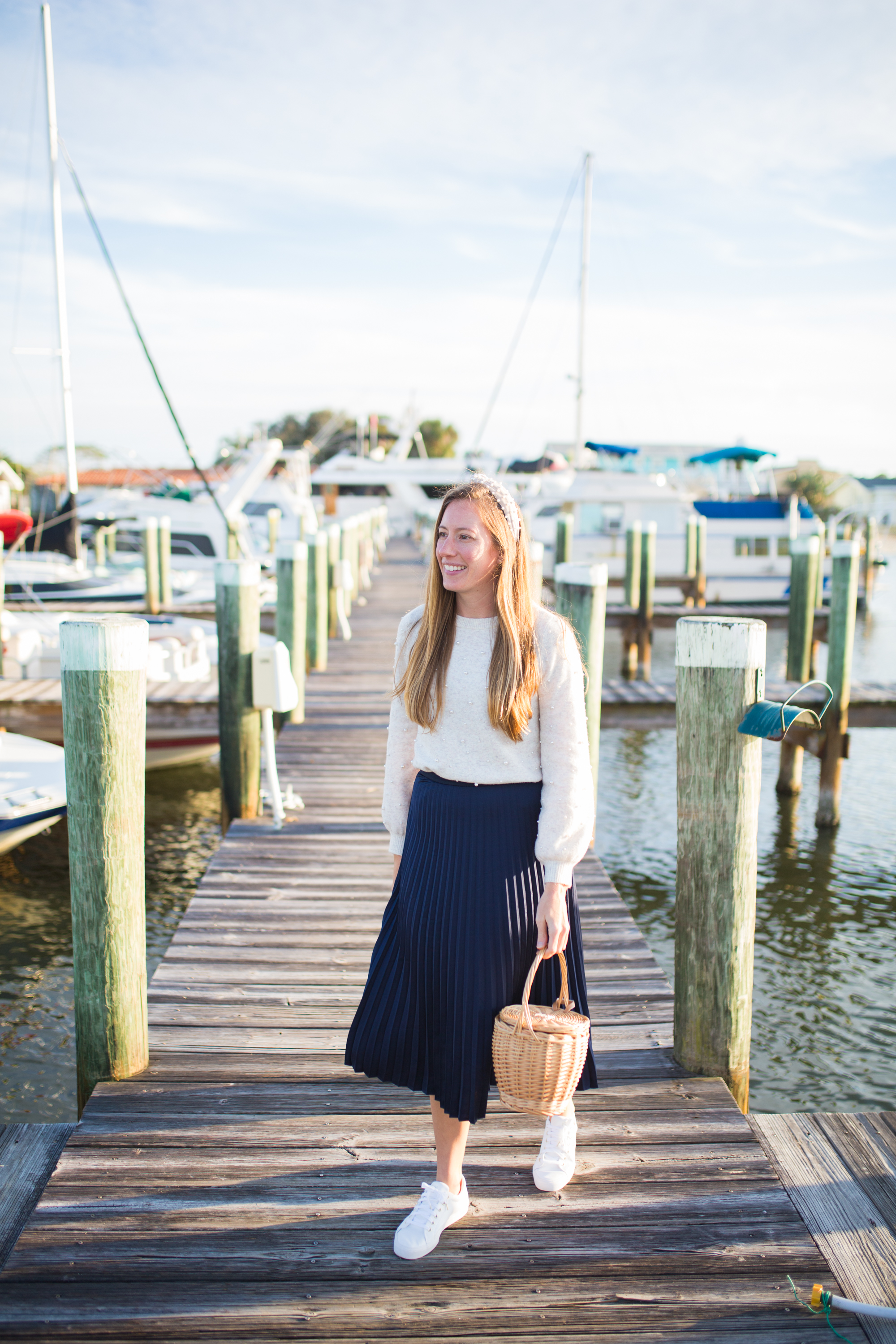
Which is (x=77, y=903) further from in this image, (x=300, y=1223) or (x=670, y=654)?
(x=670, y=654)

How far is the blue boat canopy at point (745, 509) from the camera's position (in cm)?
2597

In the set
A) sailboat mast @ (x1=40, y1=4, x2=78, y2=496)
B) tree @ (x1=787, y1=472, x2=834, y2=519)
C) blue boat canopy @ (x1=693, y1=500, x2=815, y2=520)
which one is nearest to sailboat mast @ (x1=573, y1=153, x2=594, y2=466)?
blue boat canopy @ (x1=693, y1=500, x2=815, y2=520)

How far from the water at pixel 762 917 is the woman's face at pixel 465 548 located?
12.6 feet

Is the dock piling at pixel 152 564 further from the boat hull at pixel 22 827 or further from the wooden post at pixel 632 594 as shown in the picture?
the boat hull at pixel 22 827

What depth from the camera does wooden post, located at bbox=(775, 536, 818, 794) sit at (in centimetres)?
1022

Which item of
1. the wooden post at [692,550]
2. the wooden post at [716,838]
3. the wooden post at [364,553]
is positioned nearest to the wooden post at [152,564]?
the wooden post at [364,553]

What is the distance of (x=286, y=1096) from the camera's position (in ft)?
9.71

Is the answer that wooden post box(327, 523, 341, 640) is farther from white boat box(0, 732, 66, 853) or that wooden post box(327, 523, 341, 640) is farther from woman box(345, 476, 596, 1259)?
woman box(345, 476, 596, 1259)

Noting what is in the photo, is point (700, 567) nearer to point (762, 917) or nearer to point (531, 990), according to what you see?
point (762, 917)

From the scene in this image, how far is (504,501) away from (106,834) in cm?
158

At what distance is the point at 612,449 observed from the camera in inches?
1219

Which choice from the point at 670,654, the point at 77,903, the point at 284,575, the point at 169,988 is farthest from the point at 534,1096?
the point at 670,654

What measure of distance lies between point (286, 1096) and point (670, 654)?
787 inches

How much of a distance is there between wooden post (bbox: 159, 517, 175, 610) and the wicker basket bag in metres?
13.6
